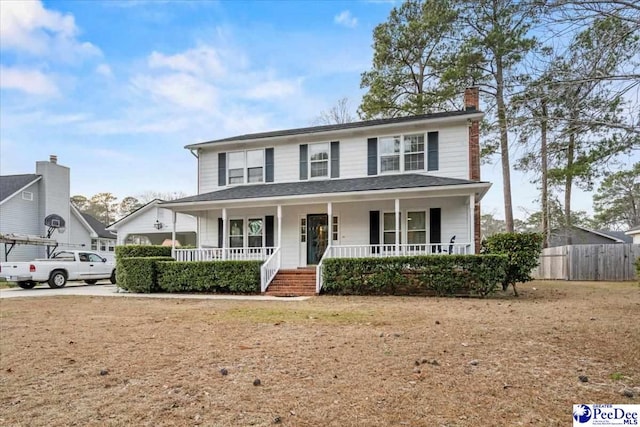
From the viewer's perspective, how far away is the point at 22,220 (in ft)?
76.8

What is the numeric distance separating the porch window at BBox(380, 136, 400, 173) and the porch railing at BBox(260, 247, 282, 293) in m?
5.02

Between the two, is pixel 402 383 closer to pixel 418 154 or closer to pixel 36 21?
pixel 418 154

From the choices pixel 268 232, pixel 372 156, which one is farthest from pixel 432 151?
pixel 268 232

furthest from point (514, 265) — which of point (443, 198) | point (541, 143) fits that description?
point (541, 143)

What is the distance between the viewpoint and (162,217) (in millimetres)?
24703

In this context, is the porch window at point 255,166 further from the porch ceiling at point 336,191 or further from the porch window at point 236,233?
the porch window at point 236,233

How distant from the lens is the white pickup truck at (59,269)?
15211 mm

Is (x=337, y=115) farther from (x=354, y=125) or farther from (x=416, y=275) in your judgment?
(x=416, y=275)

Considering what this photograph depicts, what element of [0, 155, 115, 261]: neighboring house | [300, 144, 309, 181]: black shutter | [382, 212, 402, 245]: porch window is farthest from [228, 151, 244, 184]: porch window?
[0, 155, 115, 261]: neighboring house

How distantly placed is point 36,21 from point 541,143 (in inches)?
625

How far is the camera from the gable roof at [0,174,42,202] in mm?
22747

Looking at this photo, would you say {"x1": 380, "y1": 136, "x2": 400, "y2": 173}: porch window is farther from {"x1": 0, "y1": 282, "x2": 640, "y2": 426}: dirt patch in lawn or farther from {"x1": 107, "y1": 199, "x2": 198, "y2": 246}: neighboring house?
{"x1": 107, "y1": 199, "x2": 198, "y2": 246}: neighboring house

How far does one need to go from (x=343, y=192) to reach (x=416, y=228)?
3.12m

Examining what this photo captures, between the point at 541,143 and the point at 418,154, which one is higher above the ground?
the point at 418,154
